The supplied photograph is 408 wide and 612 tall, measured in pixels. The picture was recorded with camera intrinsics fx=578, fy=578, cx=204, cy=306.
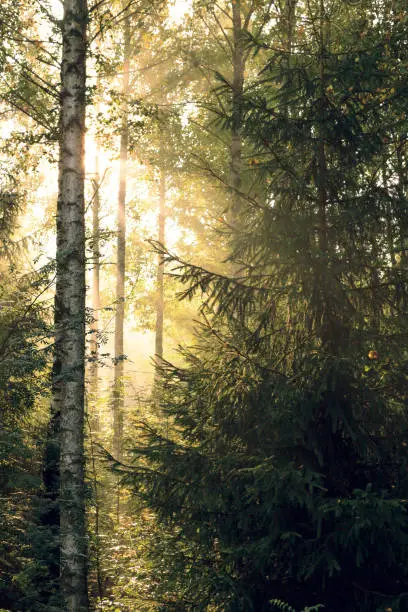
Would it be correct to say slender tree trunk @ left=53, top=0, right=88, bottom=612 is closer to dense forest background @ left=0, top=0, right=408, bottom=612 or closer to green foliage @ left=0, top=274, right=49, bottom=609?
dense forest background @ left=0, top=0, right=408, bottom=612

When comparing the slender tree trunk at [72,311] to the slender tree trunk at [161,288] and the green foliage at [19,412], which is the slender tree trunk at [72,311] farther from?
the slender tree trunk at [161,288]

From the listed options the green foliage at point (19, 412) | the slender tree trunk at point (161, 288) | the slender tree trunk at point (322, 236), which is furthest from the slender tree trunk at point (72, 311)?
the slender tree trunk at point (161, 288)

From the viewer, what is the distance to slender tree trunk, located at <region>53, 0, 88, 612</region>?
676 centimetres

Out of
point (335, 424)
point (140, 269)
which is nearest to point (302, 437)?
point (335, 424)

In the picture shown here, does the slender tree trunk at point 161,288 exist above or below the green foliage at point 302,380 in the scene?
above

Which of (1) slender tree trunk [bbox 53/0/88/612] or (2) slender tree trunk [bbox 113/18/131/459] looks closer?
(1) slender tree trunk [bbox 53/0/88/612]

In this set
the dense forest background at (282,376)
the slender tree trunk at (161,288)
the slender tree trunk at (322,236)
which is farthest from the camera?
the slender tree trunk at (161,288)

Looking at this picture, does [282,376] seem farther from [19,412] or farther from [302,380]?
[19,412]

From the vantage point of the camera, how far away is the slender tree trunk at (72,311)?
6.76 metres

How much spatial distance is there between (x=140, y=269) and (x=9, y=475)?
20.8m

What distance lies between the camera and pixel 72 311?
7039 mm

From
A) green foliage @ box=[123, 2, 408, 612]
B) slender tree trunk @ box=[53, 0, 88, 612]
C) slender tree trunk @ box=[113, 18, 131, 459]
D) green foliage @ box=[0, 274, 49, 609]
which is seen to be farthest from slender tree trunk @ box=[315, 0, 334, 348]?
slender tree trunk @ box=[113, 18, 131, 459]

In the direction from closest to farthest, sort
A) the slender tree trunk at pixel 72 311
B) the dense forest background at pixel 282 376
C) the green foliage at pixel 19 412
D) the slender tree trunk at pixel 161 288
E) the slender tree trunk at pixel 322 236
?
1. the dense forest background at pixel 282 376
2. the slender tree trunk at pixel 322 236
3. the green foliage at pixel 19 412
4. the slender tree trunk at pixel 72 311
5. the slender tree trunk at pixel 161 288

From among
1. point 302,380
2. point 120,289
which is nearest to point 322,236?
point 302,380
